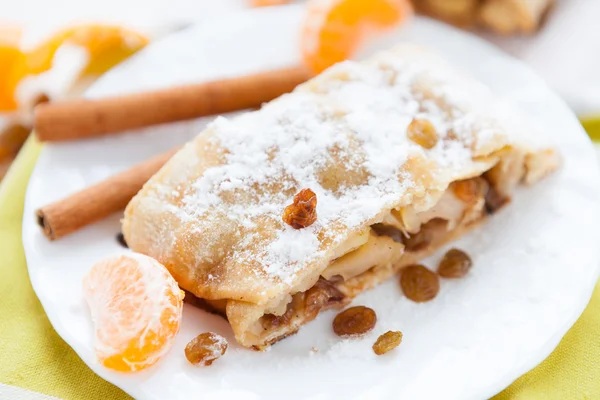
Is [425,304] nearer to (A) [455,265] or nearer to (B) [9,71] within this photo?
(A) [455,265]

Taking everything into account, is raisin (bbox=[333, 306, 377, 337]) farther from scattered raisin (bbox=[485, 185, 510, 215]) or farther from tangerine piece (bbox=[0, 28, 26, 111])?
tangerine piece (bbox=[0, 28, 26, 111])

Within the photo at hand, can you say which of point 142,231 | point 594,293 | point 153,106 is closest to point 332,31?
point 153,106

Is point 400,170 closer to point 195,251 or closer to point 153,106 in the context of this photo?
point 195,251

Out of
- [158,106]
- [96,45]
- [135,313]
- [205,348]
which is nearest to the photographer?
[135,313]

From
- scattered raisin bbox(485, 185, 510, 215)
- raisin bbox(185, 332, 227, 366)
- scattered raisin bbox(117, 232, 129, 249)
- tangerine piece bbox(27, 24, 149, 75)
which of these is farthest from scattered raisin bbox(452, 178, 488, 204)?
tangerine piece bbox(27, 24, 149, 75)

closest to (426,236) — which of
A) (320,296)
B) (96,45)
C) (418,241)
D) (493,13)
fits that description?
(418,241)

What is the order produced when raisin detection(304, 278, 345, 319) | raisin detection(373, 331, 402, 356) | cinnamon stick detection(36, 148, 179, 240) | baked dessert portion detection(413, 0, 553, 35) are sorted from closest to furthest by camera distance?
raisin detection(373, 331, 402, 356) < raisin detection(304, 278, 345, 319) < cinnamon stick detection(36, 148, 179, 240) < baked dessert portion detection(413, 0, 553, 35)

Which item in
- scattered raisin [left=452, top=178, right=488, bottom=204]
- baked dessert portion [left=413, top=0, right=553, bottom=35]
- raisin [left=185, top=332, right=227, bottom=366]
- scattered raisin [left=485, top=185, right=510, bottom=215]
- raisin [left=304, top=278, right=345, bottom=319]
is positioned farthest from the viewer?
baked dessert portion [left=413, top=0, right=553, bottom=35]
